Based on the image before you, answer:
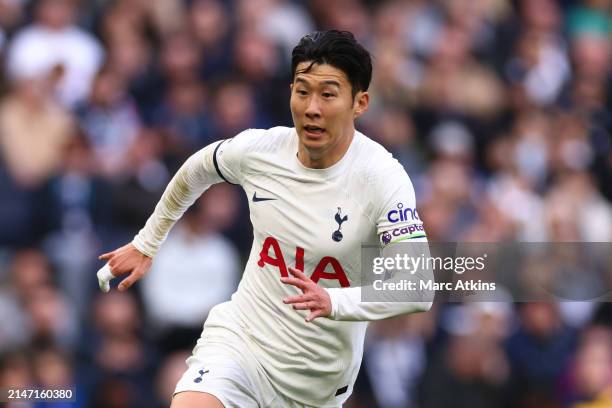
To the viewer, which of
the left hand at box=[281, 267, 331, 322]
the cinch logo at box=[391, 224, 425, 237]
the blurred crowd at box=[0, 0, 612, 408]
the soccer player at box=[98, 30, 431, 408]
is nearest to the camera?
the left hand at box=[281, 267, 331, 322]

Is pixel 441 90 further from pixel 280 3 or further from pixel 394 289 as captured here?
pixel 394 289

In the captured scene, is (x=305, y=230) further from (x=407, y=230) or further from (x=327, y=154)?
(x=407, y=230)

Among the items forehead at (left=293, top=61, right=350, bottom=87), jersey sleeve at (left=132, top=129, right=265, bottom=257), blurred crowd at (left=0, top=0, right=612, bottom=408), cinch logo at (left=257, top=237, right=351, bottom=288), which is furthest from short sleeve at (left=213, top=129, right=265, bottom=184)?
→ blurred crowd at (left=0, top=0, right=612, bottom=408)

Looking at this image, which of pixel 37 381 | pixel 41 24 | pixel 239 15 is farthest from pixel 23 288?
pixel 239 15

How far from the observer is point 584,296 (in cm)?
1224

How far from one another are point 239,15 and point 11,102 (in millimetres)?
2666

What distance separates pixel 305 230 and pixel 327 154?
1.31ft

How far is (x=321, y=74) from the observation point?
270 inches

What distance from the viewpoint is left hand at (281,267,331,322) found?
630 cm

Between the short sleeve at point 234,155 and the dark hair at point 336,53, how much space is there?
52cm

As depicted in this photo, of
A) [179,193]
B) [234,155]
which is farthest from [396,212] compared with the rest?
[179,193]

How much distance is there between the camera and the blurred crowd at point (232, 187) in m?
10.6

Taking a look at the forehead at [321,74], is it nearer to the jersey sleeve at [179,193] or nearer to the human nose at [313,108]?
the human nose at [313,108]

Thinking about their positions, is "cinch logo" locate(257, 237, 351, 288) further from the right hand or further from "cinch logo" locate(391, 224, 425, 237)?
the right hand
